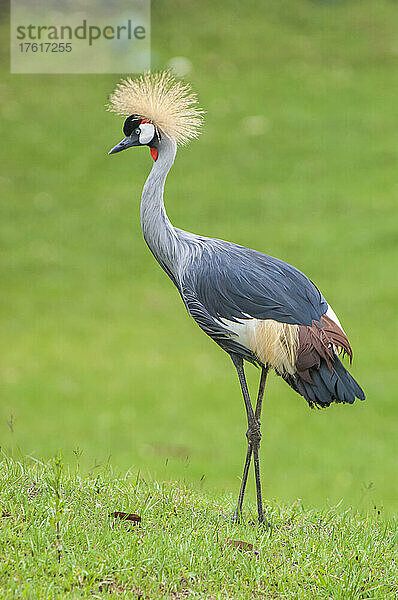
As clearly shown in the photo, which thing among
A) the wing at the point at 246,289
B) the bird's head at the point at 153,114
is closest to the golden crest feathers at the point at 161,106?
the bird's head at the point at 153,114

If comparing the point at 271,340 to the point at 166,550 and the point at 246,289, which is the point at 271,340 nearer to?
the point at 246,289

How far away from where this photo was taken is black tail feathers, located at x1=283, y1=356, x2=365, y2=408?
4.80m

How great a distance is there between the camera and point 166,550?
179 inches

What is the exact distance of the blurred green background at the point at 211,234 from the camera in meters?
11.9

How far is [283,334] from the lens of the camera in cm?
477

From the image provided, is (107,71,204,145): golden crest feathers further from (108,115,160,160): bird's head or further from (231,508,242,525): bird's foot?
(231,508,242,525): bird's foot

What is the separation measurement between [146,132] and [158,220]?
55 centimetres

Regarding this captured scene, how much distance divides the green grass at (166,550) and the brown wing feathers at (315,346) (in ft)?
3.42

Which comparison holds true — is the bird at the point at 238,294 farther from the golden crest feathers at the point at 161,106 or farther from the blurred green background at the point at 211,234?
the blurred green background at the point at 211,234

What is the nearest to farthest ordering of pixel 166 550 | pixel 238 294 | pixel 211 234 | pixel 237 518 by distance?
pixel 166 550 → pixel 238 294 → pixel 237 518 → pixel 211 234

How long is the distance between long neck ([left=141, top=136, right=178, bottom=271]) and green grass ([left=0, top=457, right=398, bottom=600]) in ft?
4.95

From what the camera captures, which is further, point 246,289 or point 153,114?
point 153,114

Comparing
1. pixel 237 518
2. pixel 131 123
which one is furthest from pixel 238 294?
pixel 237 518

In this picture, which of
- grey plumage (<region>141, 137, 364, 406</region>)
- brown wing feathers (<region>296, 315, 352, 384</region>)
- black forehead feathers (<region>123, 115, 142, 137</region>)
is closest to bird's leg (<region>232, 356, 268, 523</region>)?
grey plumage (<region>141, 137, 364, 406</region>)
